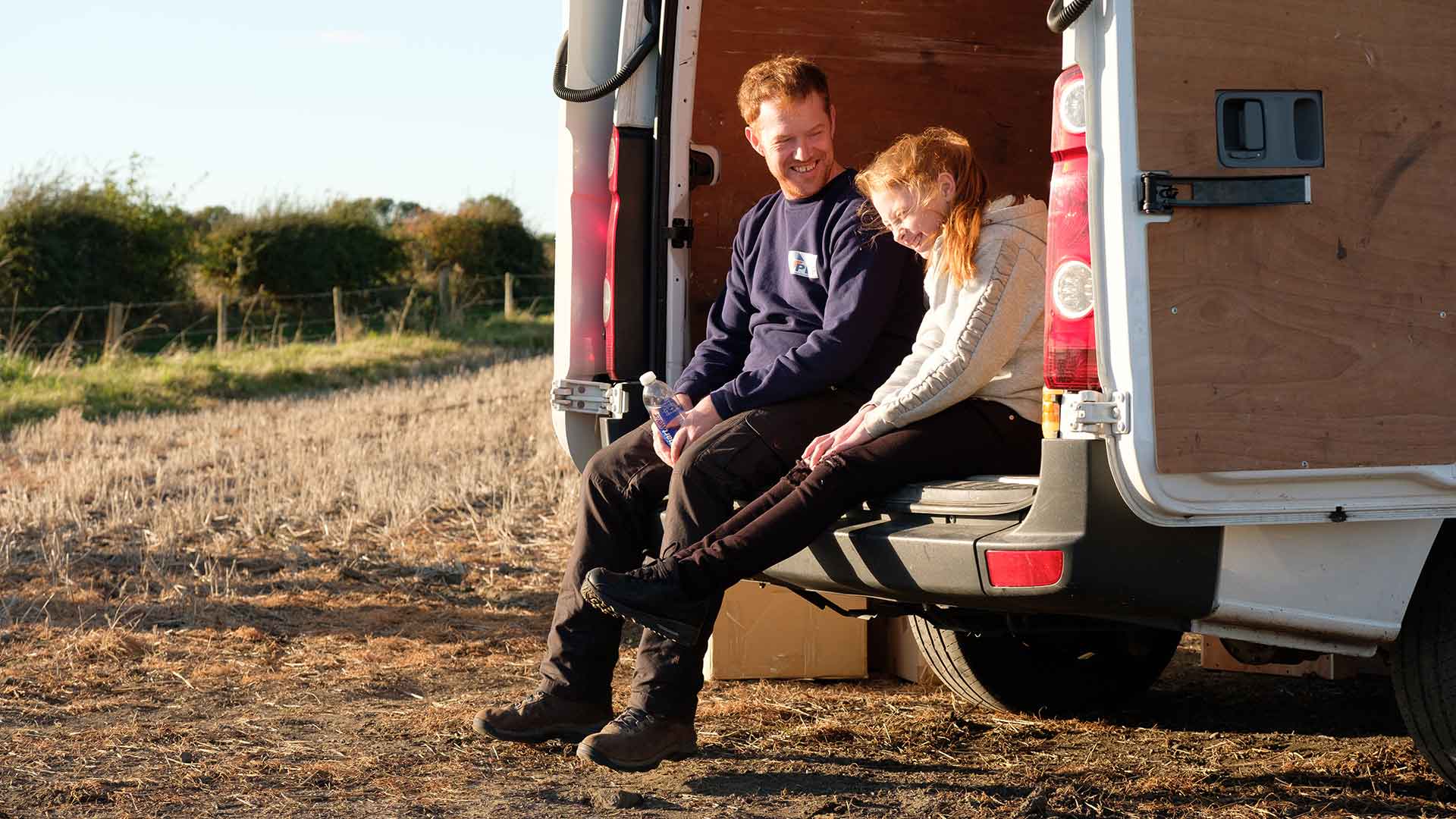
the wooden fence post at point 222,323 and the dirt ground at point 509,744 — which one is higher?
the wooden fence post at point 222,323

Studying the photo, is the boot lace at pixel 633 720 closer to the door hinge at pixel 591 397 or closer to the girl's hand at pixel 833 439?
the girl's hand at pixel 833 439

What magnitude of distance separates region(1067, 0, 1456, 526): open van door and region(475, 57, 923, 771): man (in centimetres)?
95

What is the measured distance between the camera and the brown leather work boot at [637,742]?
11.2 feet

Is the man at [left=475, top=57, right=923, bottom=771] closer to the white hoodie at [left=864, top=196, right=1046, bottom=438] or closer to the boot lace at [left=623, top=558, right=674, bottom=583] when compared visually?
the boot lace at [left=623, top=558, right=674, bottom=583]

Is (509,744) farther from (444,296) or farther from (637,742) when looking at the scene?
(444,296)

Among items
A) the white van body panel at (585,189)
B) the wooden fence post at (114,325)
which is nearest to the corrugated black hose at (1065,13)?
the white van body panel at (585,189)

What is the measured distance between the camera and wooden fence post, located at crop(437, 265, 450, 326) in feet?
77.7

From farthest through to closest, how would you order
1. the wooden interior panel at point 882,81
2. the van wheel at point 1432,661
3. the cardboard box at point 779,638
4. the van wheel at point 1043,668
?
Result: the wooden interior panel at point 882,81
the cardboard box at point 779,638
the van wheel at point 1043,668
the van wheel at point 1432,661

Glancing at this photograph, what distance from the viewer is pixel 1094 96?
2.82 meters

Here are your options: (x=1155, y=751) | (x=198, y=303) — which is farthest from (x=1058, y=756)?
(x=198, y=303)

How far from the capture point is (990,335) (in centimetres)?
329

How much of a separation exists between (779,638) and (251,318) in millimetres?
19352

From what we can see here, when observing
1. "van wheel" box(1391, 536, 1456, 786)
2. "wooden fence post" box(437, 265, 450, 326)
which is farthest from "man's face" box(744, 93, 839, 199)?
"wooden fence post" box(437, 265, 450, 326)

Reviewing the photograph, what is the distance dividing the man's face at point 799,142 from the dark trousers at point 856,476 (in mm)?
874
